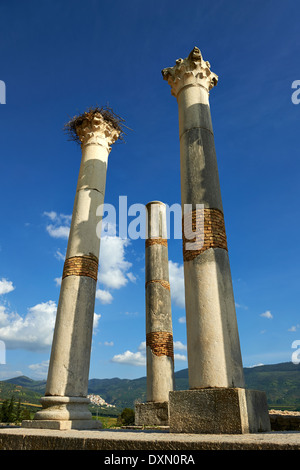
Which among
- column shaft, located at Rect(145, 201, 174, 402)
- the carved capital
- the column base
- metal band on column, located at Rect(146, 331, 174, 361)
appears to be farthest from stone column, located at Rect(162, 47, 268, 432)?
metal band on column, located at Rect(146, 331, 174, 361)

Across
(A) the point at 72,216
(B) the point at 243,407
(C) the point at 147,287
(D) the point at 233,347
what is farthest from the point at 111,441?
(C) the point at 147,287

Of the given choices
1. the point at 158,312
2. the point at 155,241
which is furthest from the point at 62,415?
the point at 155,241

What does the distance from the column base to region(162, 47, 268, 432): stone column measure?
148 inches

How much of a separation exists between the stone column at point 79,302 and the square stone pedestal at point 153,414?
168 inches

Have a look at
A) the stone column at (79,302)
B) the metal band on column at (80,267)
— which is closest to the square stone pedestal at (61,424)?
the stone column at (79,302)

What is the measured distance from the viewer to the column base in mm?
7535

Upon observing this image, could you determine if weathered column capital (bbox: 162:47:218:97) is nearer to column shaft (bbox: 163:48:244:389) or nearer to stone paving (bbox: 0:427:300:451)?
column shaft (bbox: 163:48:244:389)

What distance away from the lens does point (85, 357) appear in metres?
8.80

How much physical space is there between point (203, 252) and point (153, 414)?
331 inches

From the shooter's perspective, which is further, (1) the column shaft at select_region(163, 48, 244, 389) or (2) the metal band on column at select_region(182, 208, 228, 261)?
(2) the metal band on column at select_region(182, 208, 228, 261)

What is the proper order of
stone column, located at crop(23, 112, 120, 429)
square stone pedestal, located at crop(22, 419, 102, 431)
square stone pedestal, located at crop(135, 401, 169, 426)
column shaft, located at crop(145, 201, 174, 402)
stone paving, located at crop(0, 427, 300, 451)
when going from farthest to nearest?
column shaft, located at crop(145, 201, 174, 402) < square stone pedestal, located at crop(135, 401, 169, 426) < stone column, located at crop(23, 112, 120, 429) < square stone pedestal, located at crop(22, 419, 102, 431) < stone paving, located at crop(0, 427, 300, 451)

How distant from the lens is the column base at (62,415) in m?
7.54
